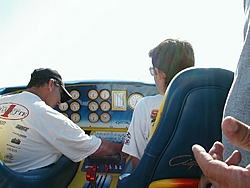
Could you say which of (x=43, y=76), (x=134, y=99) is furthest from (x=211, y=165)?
(x=134, y=99)

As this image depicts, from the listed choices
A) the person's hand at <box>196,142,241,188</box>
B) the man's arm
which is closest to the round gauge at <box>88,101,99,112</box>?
the man's arm

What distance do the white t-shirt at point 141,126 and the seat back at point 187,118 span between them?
0.41 metres

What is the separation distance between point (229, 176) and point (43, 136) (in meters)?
1.56

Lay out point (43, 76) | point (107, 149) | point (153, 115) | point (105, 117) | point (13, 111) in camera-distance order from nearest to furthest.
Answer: point (153, 115)
point (13, 111)
point (107, 149)
point (43, 76)
point (105, 117)

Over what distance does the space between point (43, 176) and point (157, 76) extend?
972 mm

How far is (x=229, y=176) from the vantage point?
0.54 meters

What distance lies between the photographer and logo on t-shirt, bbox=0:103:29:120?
1938mm

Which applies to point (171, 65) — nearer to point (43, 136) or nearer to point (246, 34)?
point (246, 34)

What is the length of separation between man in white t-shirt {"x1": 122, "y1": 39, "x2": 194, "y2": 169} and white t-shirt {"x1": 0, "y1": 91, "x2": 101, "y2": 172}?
1.24 feet

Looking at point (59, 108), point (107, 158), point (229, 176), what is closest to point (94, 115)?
point (59, 108)

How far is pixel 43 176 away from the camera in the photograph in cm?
186

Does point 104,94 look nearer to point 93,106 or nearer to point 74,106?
point 93,106

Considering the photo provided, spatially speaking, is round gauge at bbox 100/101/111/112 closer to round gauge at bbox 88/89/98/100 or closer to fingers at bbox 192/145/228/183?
round gauge at bbox 88/89/98/100

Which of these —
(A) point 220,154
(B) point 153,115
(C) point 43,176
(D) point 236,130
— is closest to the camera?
(D) point 236,130
